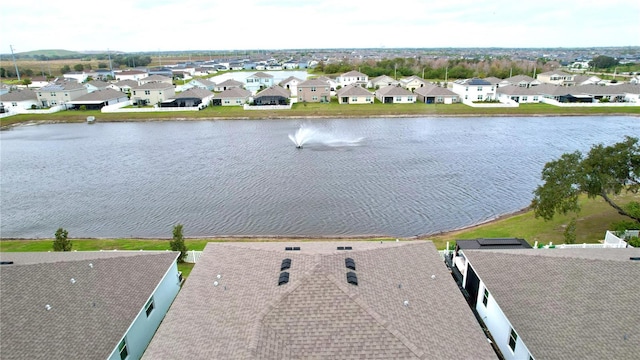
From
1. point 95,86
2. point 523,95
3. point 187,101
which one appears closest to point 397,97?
point 523,95

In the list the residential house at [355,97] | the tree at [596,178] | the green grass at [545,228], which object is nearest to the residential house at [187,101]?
the residential house at [355,97]

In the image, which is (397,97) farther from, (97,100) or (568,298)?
(568,298)

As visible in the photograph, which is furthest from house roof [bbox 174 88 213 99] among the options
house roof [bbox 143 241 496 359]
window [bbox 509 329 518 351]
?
window [bbox 509 329 518 351]

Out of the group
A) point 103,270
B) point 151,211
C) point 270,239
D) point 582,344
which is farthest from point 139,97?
point 582,344

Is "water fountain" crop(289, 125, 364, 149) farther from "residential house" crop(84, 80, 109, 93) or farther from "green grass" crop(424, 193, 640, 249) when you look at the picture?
"residential house" crop(84, 80, 109, 93)

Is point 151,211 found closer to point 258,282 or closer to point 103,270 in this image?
point 103,270

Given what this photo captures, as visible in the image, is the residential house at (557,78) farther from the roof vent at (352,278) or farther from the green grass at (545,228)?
the roof vent at (352,278)
